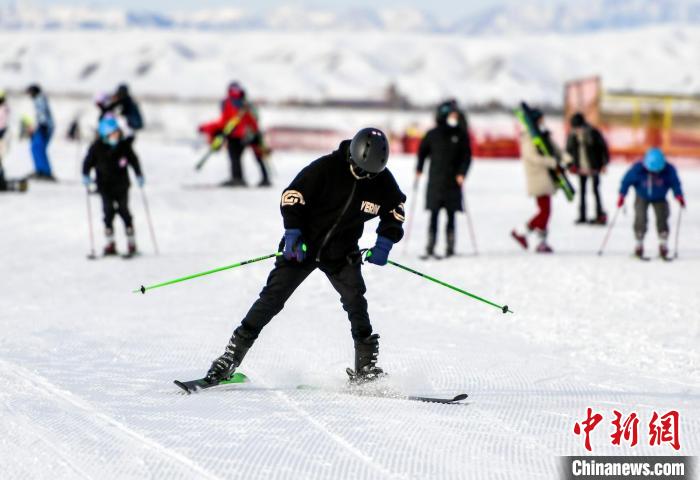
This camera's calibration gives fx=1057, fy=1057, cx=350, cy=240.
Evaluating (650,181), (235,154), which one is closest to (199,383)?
(650,181)

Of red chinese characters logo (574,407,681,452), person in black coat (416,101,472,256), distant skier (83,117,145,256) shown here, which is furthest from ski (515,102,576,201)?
red chinese characters logo (574,407,681,452)

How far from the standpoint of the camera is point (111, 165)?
11.2 metres

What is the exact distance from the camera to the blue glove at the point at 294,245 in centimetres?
543

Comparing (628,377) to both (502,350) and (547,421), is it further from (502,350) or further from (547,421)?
(547,421)

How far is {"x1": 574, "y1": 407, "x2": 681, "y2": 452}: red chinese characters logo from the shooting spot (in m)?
4.70

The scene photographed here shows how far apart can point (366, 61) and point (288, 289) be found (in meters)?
171

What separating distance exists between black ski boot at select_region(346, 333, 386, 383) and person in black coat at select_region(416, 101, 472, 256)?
17.9 feet

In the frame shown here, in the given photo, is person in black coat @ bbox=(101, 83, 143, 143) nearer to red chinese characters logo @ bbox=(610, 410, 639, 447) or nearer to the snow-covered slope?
red chinese characters logo @ bbox=(610, 410, 639, 447)

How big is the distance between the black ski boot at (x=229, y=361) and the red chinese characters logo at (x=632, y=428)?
6.04ft

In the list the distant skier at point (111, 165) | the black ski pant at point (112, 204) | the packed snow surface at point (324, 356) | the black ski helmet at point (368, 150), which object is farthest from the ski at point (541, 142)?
the black ski helmet at point (368, 150)

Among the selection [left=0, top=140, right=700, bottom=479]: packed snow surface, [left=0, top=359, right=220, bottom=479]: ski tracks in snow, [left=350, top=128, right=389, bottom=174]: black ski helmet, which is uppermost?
[left=350, top=128, right=389, bottom=174]: black ski helmet

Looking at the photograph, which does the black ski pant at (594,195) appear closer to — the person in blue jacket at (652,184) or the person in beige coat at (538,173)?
the person in beige coat at (538,173)

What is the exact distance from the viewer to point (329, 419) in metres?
4.96

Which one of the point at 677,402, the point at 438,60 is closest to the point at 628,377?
the point at 677,402
